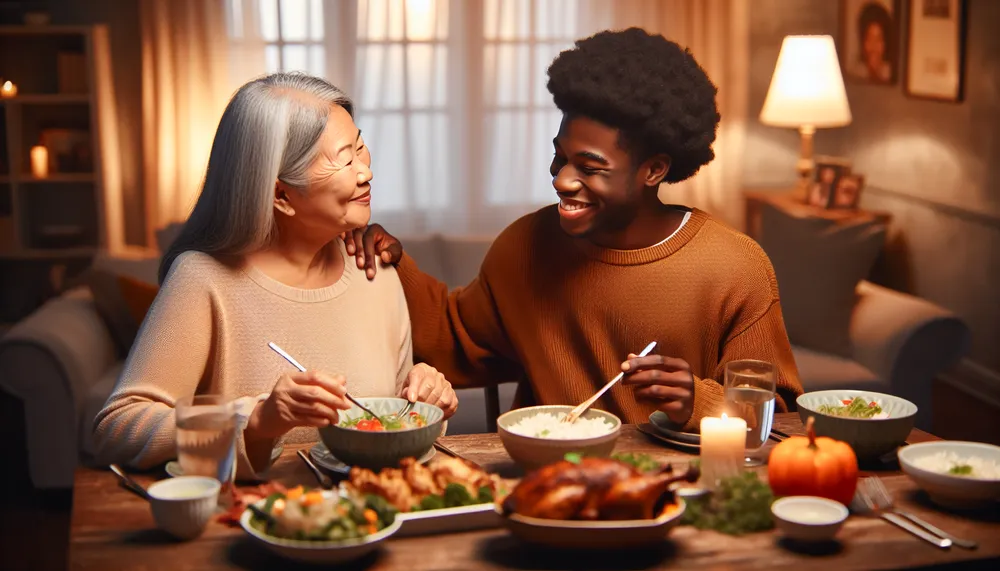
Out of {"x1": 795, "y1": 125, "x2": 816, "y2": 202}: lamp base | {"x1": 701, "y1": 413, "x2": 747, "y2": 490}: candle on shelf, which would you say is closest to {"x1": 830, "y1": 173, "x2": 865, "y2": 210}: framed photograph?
{"x1": 795, "y1": 125, "x2": 816, "y2": 202}: lamp base

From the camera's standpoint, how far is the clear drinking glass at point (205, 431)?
5.02 ft

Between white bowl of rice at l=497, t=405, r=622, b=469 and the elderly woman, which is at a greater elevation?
the elderly woman

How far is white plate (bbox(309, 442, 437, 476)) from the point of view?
67.9 inches

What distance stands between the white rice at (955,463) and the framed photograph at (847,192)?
3.72 metres

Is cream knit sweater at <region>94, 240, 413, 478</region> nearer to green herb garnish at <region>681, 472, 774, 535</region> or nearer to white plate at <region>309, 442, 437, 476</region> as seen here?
white plate at <region>309, 442, 437, 476</region>

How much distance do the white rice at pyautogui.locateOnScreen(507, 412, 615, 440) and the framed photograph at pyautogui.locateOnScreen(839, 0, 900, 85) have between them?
169 inches

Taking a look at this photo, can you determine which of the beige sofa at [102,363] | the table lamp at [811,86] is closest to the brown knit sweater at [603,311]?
the beige sofa at [102,363]

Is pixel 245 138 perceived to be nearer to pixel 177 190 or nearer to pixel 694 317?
pixel 694 317

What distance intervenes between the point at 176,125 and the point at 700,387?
13.5 ft

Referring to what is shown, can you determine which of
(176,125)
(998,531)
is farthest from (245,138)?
(176,125)

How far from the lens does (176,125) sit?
540 cm

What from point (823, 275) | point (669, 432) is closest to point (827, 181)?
point (823, 275)

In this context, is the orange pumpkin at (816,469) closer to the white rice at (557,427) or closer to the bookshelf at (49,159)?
the white rice at (557,427)

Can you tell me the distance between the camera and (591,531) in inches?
54.3
